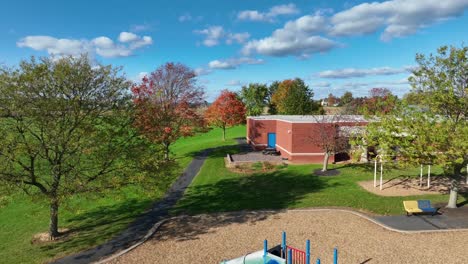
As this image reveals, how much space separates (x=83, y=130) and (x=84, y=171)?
232cm

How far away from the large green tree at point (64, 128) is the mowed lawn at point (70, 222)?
0.77 m

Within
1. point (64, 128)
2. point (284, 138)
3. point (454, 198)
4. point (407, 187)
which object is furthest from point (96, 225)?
point (284, 138)

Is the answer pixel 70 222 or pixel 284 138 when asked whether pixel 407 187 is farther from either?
pixel 70 222

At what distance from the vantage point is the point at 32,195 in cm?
1273

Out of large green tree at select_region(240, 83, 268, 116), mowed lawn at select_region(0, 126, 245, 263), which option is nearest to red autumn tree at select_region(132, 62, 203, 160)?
mowed lawn at select_region(0, 126, 245, 263)

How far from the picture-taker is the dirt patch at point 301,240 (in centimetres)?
1220

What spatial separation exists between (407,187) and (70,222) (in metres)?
21.3

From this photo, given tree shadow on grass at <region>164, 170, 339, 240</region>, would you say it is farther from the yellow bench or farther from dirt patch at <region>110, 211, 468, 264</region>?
the yellow bench

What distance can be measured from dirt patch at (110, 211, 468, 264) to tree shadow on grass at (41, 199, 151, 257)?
2.54 m

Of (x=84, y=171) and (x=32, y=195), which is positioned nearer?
(x=32, y=195)

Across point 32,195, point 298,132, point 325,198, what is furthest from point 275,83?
point 32,195

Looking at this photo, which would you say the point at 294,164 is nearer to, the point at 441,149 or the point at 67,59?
the point at 441,149

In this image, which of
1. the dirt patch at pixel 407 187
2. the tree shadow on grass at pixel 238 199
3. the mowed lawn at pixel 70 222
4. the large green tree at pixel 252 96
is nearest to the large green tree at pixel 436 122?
the dirt patch at pixel 407 187

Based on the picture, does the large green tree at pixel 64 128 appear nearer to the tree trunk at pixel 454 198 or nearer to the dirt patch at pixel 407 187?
the dirt patch at pixel 407 187
